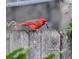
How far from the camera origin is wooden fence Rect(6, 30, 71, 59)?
1.95 metres

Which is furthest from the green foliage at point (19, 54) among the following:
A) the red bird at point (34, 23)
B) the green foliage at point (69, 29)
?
the green foliage at point (69, 29)

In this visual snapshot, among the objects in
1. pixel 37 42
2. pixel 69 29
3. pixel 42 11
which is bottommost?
pixel 37 42

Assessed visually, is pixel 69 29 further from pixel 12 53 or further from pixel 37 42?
pixel 12 53

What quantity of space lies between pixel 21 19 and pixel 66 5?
0.37m

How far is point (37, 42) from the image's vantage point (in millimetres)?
1969

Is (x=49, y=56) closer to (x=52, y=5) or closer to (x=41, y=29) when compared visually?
(x=41, y=29)

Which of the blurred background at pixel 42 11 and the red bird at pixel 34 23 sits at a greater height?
the blurred background at pixel 42 11

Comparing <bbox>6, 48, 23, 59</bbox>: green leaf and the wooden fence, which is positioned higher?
the wooden fence

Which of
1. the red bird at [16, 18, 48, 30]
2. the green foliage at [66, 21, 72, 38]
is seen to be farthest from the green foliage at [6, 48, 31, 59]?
the green foliage at [66, 21, 72, 38]

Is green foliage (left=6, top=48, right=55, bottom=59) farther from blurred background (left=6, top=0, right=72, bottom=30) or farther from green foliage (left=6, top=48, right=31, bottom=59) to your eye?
blurred background (left=6, top=0, right=72, bottom=30)

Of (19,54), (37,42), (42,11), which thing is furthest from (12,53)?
(42,11)

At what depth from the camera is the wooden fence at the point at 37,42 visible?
6.39ft

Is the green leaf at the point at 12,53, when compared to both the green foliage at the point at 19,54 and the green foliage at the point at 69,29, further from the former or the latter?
the green foliage at the point at 69,29
